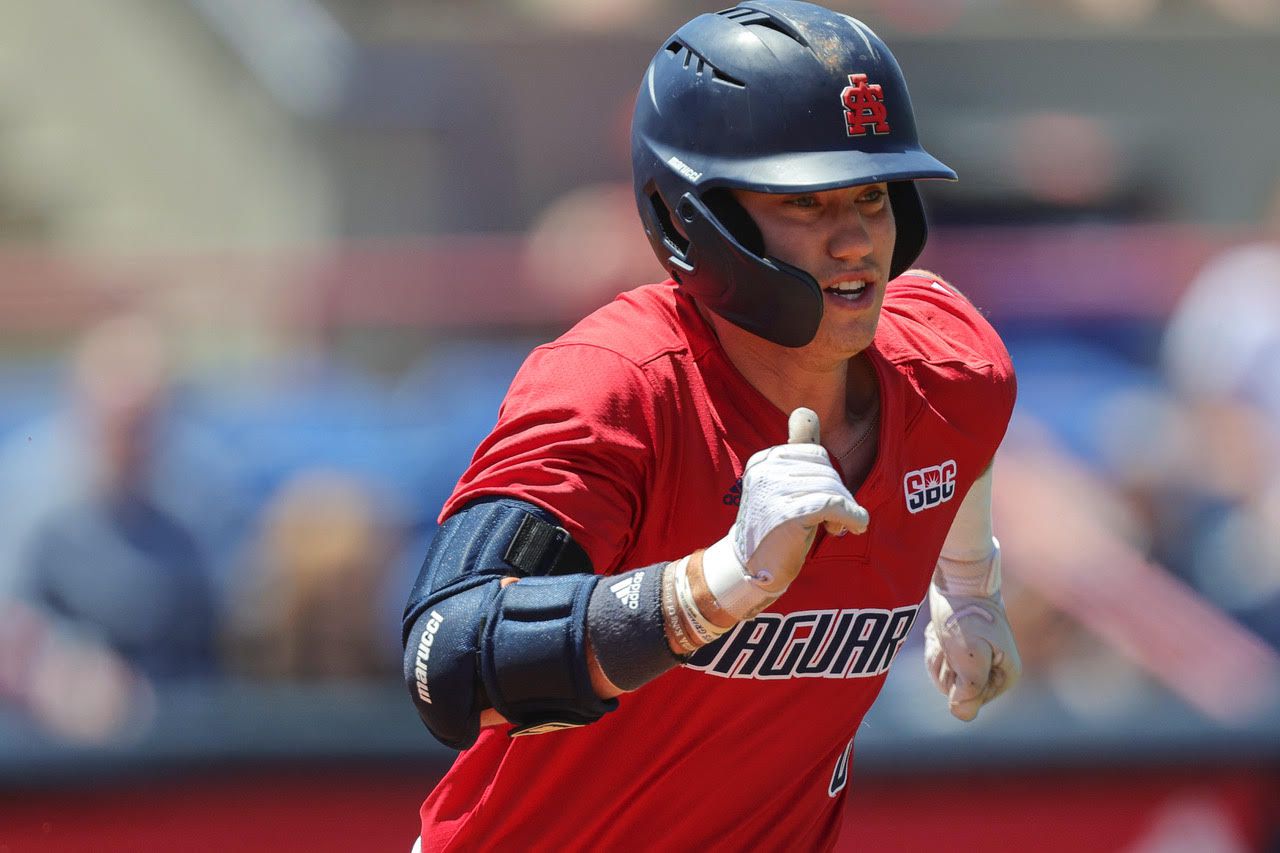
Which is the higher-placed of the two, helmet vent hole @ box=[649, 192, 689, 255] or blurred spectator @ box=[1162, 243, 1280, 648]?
helmet vent hole @ box=[649, 192, 689, 255]

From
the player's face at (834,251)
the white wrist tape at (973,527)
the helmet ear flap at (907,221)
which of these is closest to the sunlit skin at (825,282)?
the player's face at (834,251)

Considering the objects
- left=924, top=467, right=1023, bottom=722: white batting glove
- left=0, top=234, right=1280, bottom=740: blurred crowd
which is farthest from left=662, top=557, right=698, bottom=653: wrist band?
left=0, top=234, right=1280, bottom=740: blurred crowd

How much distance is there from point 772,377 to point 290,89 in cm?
655

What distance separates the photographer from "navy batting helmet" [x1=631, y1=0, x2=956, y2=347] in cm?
262

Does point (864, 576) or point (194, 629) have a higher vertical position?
point (864, 576)

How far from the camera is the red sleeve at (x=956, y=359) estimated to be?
3.01 metres

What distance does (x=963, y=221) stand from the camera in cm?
821

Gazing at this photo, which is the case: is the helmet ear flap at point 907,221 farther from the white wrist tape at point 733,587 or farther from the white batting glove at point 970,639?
the white wrist tape at point 733,587

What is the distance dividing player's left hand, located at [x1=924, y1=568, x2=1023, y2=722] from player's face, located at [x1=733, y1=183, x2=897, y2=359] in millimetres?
792

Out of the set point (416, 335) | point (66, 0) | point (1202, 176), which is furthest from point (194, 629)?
point (1202, 176)

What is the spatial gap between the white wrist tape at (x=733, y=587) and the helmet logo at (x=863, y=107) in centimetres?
81

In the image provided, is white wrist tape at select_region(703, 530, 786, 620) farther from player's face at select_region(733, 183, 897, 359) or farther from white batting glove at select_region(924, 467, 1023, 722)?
white batting glove at select_region(924, 467, 1023, 722)

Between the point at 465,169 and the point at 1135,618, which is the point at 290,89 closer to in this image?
the point at 465,169

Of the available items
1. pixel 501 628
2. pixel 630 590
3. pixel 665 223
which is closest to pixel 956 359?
pixel 665 223
